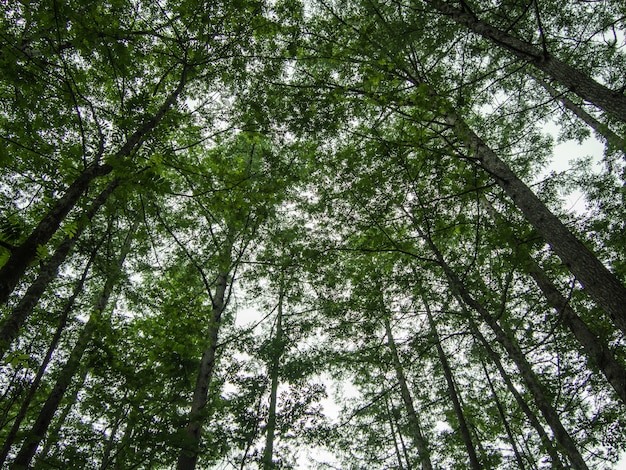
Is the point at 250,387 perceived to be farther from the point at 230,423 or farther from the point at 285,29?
the point at 285,29

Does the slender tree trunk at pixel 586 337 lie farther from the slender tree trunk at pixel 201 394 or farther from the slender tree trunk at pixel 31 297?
the slender tree trunk at pixel 201 394

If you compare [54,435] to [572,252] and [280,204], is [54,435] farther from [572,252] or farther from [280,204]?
[572,252]

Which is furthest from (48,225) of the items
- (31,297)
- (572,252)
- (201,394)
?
(572,252)

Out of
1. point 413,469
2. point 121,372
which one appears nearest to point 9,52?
point 121,372

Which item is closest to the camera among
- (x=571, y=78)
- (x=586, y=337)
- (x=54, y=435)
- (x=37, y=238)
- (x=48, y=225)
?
(x=37, y=238)

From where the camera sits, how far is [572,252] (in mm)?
3510

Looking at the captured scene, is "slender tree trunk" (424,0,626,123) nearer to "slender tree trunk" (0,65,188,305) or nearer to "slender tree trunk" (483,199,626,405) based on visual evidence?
"slender tree trunk" (483,199,626,405)

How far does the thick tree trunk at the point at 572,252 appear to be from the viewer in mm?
3152

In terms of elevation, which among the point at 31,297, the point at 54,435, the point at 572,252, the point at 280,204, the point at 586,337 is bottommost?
the point at 54,435

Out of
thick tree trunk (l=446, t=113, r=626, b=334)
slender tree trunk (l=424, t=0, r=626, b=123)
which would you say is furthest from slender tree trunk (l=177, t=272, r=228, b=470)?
slender tree trunk (l=424, t=0, r=626, b=123)

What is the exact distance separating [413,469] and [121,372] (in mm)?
12442

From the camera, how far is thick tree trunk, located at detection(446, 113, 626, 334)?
124 inches

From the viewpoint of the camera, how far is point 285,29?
545cm

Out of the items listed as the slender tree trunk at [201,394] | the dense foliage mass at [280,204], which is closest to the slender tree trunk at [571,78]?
the dense foliage mass at [280,204]
